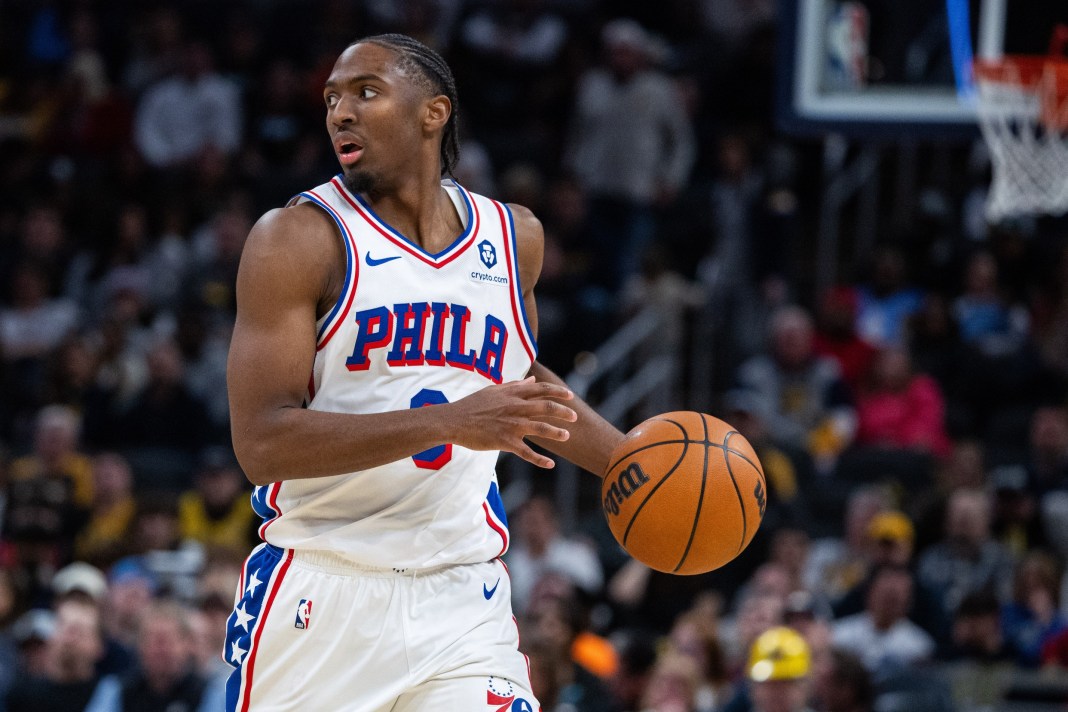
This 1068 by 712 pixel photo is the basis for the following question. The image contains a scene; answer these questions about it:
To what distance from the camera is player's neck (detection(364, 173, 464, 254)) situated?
13.4ft

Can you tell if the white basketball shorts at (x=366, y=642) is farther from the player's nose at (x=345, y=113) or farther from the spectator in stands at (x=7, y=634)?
the spectator in stands at (x=7, y=634)

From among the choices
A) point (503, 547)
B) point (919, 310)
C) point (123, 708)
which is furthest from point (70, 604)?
point (919, 310)

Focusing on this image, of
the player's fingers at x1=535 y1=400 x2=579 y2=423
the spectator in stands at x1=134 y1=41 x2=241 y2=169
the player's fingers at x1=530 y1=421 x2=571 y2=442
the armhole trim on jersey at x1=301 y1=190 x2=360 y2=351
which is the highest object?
the spectator in stands at x1=134 y1=41 x2=241 y2=169

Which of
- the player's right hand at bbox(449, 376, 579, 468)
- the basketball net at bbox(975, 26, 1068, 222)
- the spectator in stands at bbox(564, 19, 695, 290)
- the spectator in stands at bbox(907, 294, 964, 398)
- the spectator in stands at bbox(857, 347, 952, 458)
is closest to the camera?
the player's right hand at bbox(449, 376, 579, 468)

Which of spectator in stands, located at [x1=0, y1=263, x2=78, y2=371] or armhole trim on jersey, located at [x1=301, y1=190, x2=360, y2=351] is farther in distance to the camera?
spectator in stands, located at [x1=0, y1=263, x2=78, y2=371]

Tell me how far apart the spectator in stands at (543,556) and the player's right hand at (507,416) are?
586cm

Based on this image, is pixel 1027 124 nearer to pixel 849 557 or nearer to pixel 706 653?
pixel 706 653

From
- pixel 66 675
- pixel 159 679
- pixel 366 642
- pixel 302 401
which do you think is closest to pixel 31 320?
pixel 66 675

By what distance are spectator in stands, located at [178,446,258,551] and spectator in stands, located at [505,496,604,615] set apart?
1707 millimetres

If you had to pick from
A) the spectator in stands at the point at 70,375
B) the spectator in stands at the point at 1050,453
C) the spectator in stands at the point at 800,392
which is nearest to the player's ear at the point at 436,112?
the spectator in stands at the point at 1050,453

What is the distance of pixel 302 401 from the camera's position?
388 cm

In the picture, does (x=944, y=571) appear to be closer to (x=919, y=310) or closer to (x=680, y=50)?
(x=919, y=310)

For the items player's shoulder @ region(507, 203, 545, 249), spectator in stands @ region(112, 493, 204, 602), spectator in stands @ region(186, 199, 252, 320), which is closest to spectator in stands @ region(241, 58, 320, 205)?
spectator in stands @ region(186, 199, 252, 320)

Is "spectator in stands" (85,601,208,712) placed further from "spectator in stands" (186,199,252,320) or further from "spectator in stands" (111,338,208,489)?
"spectator in stands" (186,199,252,320)
